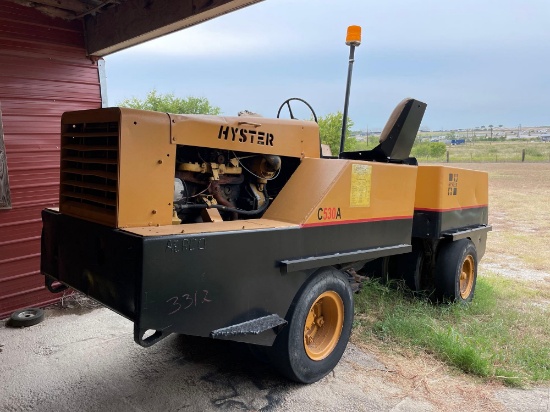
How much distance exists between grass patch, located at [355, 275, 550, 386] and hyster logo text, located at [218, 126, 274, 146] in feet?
6.64

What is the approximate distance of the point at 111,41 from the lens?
4848 millimetres

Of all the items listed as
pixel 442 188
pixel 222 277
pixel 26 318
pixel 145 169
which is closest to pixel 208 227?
pixel 222 277

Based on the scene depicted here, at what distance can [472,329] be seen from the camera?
441 cm

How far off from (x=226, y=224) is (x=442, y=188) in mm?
2617

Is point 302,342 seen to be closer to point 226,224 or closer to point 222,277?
point 222,277

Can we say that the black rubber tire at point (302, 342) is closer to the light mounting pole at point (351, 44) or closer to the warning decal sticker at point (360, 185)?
the warning decal sticker at point (360, 185)

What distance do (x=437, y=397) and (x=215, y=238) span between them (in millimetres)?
1907

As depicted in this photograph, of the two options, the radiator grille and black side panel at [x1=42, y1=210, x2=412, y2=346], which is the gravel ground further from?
the radiator grille

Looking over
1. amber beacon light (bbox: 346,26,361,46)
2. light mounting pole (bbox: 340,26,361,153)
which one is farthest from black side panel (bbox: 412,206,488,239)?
amber beacon light (bbox: 346,26,361,46)

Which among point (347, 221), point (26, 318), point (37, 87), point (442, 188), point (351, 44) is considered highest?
point (351, 44)

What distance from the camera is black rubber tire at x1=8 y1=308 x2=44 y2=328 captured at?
4.35 meters

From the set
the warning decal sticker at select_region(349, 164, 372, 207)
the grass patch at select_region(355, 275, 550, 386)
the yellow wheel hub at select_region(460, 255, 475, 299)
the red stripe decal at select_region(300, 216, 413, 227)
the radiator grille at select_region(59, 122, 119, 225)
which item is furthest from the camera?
the yellow wheel hub at select_region(460, 255, 475, 299)

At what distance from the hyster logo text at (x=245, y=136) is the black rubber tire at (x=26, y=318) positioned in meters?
2.79

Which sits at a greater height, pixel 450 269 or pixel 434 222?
pixel 434 222
